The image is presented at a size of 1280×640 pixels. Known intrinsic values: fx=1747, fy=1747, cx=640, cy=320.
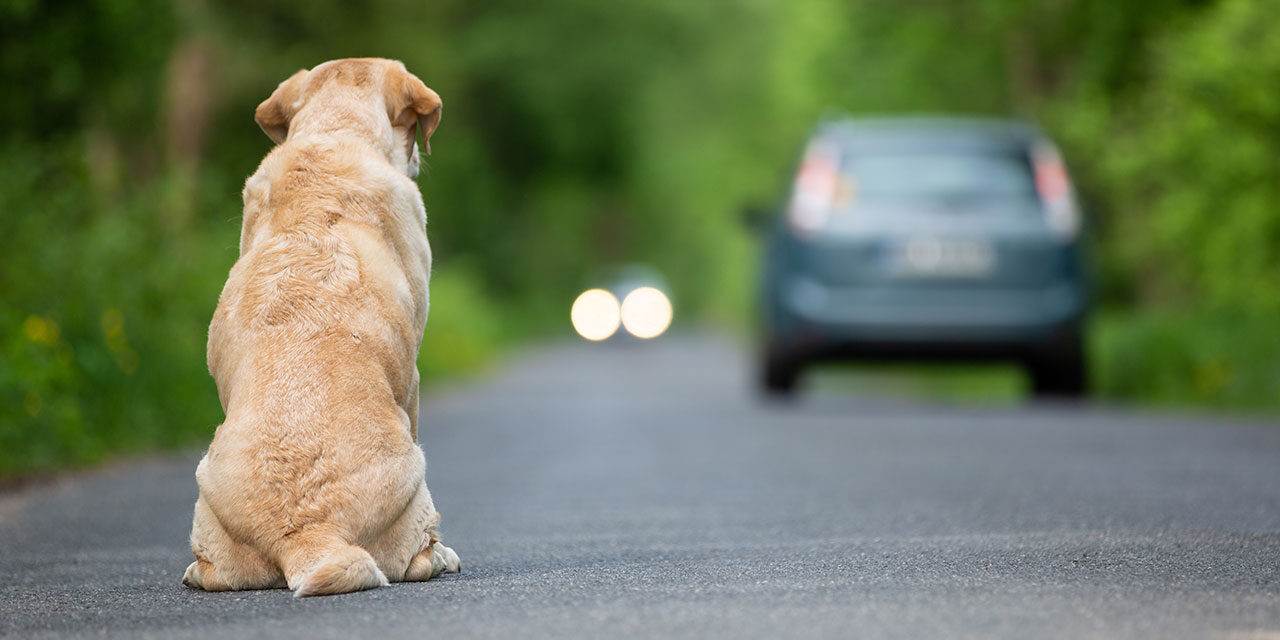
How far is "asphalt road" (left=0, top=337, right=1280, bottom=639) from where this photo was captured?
4.19 m

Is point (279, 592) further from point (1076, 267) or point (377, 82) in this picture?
point (1076, 267)

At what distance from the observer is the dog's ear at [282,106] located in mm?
5656

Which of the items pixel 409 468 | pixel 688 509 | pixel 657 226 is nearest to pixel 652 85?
pixel 688 509

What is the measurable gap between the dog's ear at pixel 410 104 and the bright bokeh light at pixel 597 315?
42634 millimetres

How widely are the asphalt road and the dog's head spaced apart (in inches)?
54.5

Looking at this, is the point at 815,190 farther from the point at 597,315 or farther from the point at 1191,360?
the point at 597,315

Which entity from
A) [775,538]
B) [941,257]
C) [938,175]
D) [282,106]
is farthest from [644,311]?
[282,106]

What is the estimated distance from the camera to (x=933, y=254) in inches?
508

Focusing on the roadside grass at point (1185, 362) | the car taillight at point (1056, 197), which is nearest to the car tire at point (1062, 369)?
the roadside grass at point (1185, 362)

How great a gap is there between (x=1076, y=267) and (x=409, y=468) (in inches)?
361

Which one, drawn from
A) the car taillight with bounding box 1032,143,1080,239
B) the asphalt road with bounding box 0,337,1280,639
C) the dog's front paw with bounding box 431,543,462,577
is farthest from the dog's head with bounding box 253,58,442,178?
the car taillight with bounding box 1032,143,1080,239

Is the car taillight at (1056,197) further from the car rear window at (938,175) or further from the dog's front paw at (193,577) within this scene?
the dog's front paw at (193,577)

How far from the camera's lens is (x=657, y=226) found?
84750mm

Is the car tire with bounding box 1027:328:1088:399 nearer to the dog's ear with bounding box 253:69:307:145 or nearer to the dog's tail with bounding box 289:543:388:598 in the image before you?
the dog's ear with bounding box 253:69:307:145
